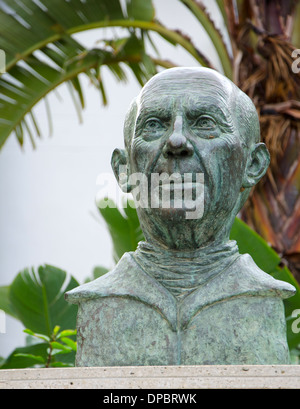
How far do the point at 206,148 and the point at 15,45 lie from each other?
3.67 m

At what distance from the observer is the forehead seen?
3.38m

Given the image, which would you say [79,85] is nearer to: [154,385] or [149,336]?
[149,336]

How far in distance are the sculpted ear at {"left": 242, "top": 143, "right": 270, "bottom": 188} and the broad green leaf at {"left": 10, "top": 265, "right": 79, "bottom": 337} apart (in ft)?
6.28

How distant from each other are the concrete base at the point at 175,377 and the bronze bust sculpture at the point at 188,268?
0.35m

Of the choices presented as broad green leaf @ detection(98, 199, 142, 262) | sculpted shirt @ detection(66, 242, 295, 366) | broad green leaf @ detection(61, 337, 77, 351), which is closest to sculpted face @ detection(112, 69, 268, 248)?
sculpted shirt @ detection(66, 242, 295, 366)

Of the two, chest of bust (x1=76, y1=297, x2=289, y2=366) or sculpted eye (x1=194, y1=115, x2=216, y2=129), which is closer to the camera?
chest of bust (x1=76, y1=297, x2=289, y2=366)

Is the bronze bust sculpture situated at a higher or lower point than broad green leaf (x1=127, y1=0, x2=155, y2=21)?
lower

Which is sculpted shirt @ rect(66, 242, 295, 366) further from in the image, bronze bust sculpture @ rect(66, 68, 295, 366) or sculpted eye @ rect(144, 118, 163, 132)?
sculpted eye @ rect(144, 118, 163, 132)

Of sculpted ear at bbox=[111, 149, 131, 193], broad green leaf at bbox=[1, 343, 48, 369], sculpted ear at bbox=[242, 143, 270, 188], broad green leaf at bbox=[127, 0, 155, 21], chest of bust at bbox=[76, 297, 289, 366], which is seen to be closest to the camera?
chest of bust at bbox=[76, 297, 289, 366]

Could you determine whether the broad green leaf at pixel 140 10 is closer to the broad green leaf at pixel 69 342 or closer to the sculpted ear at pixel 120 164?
the broad green leaf at pixel 69 342

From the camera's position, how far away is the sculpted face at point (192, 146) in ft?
10.9

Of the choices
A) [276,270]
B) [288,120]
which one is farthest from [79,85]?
[276,270]

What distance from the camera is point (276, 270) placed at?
503cm

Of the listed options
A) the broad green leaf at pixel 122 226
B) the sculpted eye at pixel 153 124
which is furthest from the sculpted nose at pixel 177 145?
the broad green leaf at pixel 122 226
